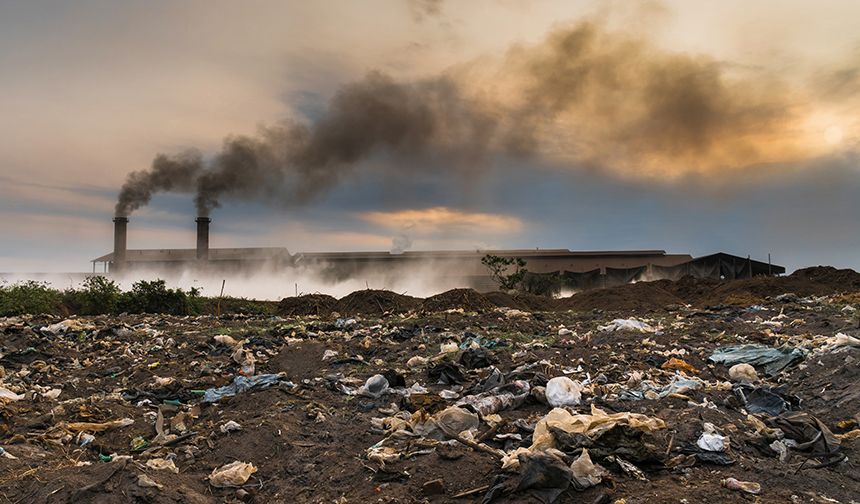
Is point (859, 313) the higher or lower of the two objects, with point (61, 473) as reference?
higher

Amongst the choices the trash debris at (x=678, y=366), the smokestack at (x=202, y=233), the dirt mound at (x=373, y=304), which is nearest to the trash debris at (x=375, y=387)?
the trash debris at (x=678, y=366)

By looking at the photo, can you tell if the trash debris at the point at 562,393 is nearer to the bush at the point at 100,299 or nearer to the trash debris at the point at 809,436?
the trash debris at the point at 809,436

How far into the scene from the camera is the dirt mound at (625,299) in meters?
18.5

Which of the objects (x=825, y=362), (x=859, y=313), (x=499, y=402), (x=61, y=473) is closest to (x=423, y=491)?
(x=499, y=402)

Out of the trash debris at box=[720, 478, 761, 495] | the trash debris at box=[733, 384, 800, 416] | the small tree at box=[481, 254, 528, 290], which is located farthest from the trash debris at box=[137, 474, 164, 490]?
the small tree at box=[481, 254, 528, 290]

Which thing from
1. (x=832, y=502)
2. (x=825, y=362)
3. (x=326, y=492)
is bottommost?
(x=326, y=492)

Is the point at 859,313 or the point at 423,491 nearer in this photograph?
the point at 423,491

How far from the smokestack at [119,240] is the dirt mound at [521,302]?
1914cm

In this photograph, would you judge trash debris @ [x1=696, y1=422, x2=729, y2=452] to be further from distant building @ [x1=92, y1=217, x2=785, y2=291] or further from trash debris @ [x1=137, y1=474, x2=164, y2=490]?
distant building @ [x1=92, y1=217, x2=785, y2=291]

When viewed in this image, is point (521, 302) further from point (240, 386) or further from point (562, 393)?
point (562, 393)

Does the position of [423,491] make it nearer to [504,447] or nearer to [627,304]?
[504,447]

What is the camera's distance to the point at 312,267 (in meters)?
31.5

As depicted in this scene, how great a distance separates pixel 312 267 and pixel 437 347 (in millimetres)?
23116

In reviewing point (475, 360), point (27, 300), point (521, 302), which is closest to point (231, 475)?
point (475, 360)
